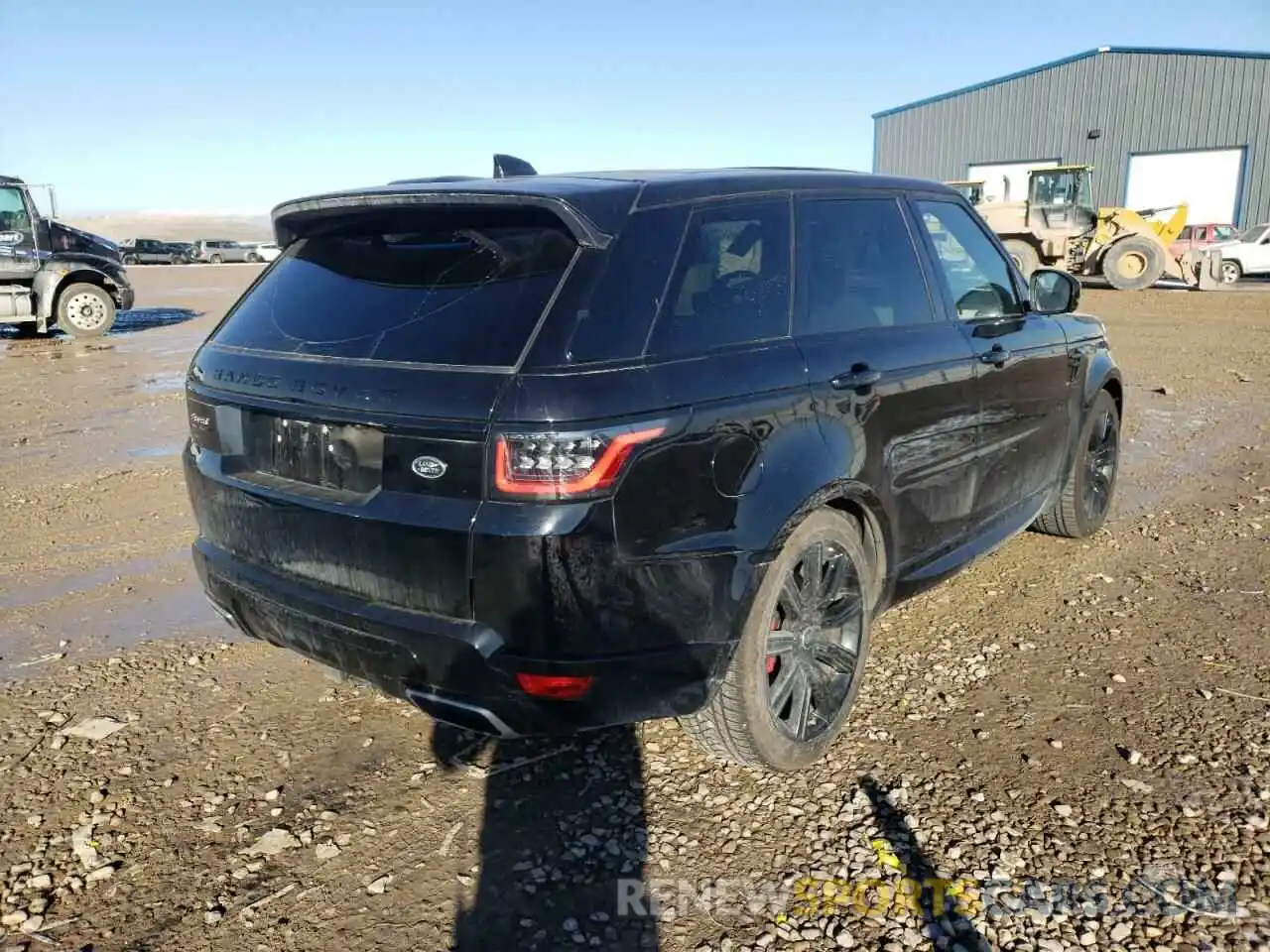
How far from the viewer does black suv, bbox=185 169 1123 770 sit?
2367 millimetres

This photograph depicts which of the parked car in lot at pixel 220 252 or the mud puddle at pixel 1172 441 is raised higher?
the parked car in lot at pixel 220 252

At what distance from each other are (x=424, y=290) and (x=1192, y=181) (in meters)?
39.3

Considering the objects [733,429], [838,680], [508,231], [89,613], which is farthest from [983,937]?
[89,613]

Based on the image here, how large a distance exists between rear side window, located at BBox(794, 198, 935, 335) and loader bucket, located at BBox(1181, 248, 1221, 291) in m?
22.9

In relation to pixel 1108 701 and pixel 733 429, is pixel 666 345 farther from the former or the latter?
pixel 1108 701

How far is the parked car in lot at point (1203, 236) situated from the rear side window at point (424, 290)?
26127mm

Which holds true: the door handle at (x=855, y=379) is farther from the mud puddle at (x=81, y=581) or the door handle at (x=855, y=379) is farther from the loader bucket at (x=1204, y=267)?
the loader bucket at (x=1204, y=267)

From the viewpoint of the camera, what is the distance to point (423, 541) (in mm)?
2404

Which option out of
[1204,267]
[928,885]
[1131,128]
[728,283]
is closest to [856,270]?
[728,283]

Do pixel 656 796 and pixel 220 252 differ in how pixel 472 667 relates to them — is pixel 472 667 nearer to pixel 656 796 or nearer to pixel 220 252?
pixel 656 796

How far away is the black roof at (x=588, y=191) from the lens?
8.43 ft

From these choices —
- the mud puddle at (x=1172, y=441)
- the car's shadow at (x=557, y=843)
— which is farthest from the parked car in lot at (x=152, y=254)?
the car's shadow at (x=557, y=843)

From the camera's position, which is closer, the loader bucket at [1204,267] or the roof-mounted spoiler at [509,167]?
the roof-mounted spoiler at [509,167]

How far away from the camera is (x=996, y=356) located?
154 inches
